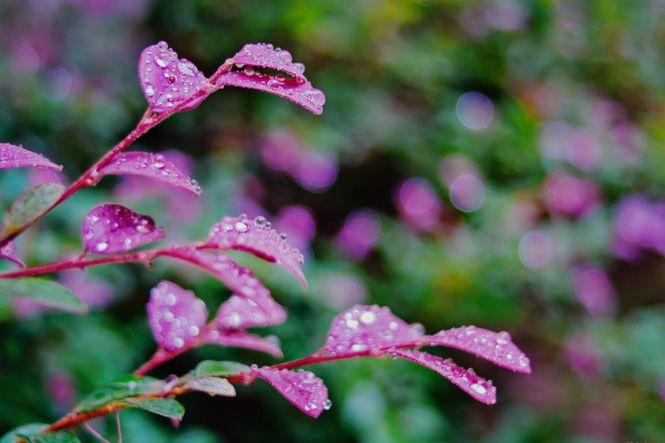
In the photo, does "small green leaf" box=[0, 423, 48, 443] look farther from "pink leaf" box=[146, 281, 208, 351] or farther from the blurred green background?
the blurred green background

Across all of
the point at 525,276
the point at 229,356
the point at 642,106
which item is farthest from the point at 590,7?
the point at 229,356

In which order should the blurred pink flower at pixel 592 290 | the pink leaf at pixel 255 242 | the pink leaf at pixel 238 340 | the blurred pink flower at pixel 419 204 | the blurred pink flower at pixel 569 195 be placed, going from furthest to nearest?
1. the blurred pink flower at pixel 569 195
2. the blurred pink flower at pixel 419 204
3. the blurred pink flower at pixel 592 290
4. the pink leaf at pixel 238 340
5. the pink leaf at pixel 255 242

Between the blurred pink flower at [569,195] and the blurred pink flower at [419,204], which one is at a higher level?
the blurred pink flower at [569,195]

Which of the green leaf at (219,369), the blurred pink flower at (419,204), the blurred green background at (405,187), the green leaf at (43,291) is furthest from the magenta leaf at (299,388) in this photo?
the blurred pink flower at (419,204)

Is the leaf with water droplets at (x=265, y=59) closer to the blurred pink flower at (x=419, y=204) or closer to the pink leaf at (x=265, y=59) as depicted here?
the pink leaf at (x=265, y=59)

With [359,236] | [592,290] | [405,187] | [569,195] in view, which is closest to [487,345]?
[359,236]

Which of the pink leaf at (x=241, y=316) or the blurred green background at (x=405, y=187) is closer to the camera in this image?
the pink leaf at (x=241, y=316)

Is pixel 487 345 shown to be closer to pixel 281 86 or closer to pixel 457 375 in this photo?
pixel 457 375

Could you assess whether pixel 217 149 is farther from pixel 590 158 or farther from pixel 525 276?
pixel 590 158
